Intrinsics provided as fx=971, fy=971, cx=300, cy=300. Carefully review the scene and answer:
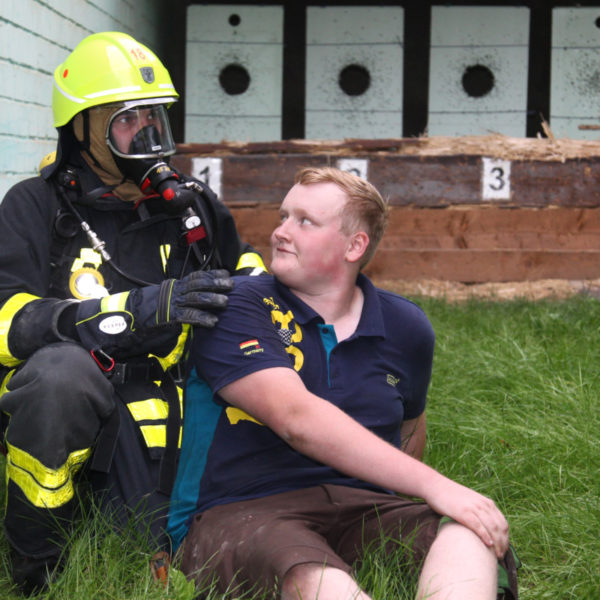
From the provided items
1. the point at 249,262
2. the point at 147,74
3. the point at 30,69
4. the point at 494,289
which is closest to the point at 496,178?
the point at 494,289

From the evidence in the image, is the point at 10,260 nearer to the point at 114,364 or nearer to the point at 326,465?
the point at 114,364

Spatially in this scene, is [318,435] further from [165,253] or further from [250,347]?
[165,253]

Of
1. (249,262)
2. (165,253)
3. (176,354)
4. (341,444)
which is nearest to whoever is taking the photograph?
(341,444)

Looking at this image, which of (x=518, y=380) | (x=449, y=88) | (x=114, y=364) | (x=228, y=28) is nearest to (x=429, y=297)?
(x=518, y=380)

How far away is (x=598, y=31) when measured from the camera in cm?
929

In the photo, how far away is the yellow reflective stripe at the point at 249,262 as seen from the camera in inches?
142

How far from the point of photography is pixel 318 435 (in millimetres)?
2533

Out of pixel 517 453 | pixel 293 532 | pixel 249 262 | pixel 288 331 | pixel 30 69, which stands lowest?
pixel 517 453

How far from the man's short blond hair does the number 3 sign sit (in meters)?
4.48

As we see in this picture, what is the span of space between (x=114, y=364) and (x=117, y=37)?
1326 millimetres

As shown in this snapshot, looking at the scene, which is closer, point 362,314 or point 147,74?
point 362,314

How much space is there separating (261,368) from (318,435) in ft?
0.80

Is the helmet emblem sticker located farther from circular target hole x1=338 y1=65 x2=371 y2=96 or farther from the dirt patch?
circular target hole x1=338 y1=65 x2=371 y2=96

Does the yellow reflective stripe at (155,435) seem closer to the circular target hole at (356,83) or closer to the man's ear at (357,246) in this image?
the man's ear at (357,246)
